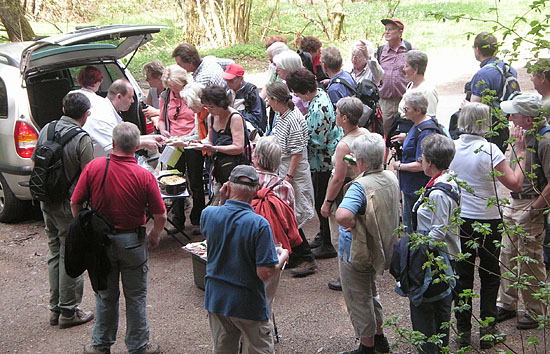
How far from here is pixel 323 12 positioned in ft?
80.3

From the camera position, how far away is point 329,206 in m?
5.20

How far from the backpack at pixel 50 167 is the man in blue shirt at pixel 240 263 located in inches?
68.6

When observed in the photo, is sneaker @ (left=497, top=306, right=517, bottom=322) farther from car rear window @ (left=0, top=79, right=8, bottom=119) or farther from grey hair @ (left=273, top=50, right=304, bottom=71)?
car rear window @ (left=0, top=79, right=8, bottom=119)

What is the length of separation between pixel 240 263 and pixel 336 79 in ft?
11.7

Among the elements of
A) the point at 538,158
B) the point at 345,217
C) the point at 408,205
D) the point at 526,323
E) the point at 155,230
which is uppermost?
the point at 538,158

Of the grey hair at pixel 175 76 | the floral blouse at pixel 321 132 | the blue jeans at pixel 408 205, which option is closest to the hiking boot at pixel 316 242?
the floral blouse at pixel 321 132

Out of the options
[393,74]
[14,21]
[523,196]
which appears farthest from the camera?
[14,21]

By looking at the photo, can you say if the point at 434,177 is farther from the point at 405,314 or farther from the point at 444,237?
the point at 405,314

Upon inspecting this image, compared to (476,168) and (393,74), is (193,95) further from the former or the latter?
(476,168)

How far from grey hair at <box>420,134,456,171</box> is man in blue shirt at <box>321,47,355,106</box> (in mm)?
2466

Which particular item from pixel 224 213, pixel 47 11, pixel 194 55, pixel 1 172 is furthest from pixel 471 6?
pixel 224 213

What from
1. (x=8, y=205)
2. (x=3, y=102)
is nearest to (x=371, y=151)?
(x=3, y=102)

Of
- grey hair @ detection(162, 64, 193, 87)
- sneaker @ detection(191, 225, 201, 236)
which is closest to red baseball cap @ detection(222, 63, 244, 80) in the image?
grey hair @ detection(162, 64, 193, 87)

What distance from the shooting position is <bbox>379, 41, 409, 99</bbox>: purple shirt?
308 inches
